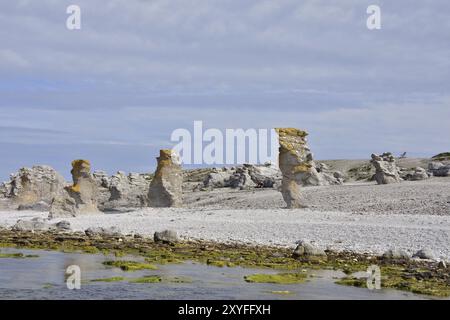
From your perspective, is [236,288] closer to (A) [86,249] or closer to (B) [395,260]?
(B) [395,260]

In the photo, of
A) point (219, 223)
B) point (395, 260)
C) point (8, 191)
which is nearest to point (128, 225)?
point (219, 223)

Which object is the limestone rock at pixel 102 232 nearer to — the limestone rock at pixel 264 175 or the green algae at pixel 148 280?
the green algae at pixel 148 280

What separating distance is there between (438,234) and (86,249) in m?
16.6

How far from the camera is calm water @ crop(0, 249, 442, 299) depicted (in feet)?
66.5

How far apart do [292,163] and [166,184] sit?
1245 centimetres

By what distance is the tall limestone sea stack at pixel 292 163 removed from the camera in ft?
156

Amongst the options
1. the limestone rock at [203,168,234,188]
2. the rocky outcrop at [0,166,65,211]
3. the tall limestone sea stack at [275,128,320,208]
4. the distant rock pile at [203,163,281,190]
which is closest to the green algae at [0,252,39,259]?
the tall limestone sea stack at [275,128,320,208]

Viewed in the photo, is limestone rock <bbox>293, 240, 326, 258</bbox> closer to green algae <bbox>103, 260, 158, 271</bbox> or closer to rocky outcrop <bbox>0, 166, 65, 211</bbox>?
green algae <bbox>103, 260, 158, 271</bbox>

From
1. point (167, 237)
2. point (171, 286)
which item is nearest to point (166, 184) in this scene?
point (167, 237)

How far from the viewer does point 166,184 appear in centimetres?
5559

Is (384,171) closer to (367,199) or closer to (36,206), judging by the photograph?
(367,199)

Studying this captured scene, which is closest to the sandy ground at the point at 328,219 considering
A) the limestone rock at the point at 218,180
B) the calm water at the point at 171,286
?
the calm water at the point at 171,286

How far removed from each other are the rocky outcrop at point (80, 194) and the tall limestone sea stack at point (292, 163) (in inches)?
628

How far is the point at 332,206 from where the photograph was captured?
4759cm
